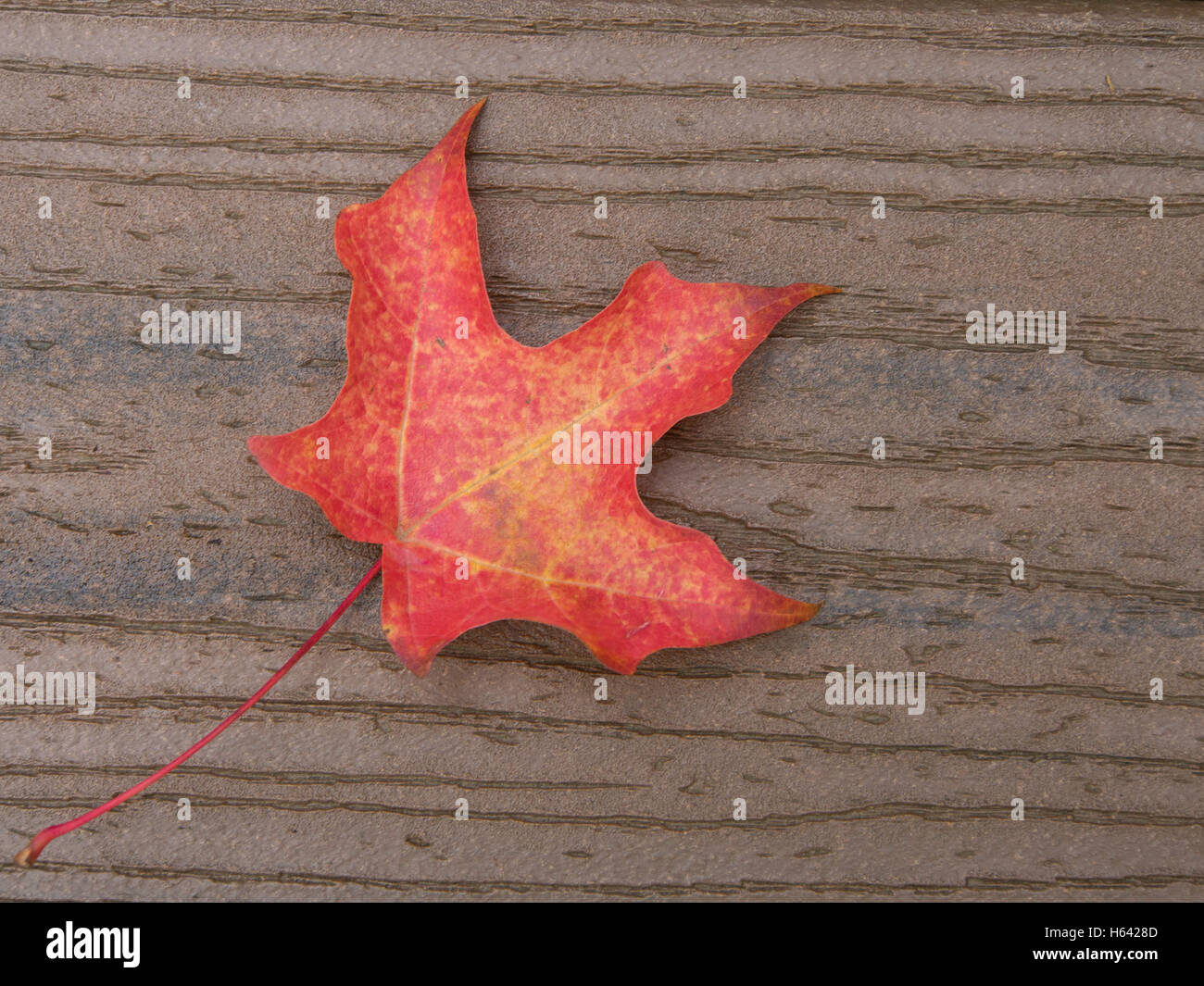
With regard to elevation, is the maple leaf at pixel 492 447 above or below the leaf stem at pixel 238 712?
above

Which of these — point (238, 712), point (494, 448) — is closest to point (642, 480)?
point (494, 448)

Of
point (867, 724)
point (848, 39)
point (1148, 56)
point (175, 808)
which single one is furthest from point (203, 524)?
point (1148, 56)

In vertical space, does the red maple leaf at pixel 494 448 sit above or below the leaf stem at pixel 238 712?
above

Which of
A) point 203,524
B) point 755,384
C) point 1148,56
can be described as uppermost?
point 1148,56

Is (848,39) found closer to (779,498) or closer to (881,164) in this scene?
(881,164)
